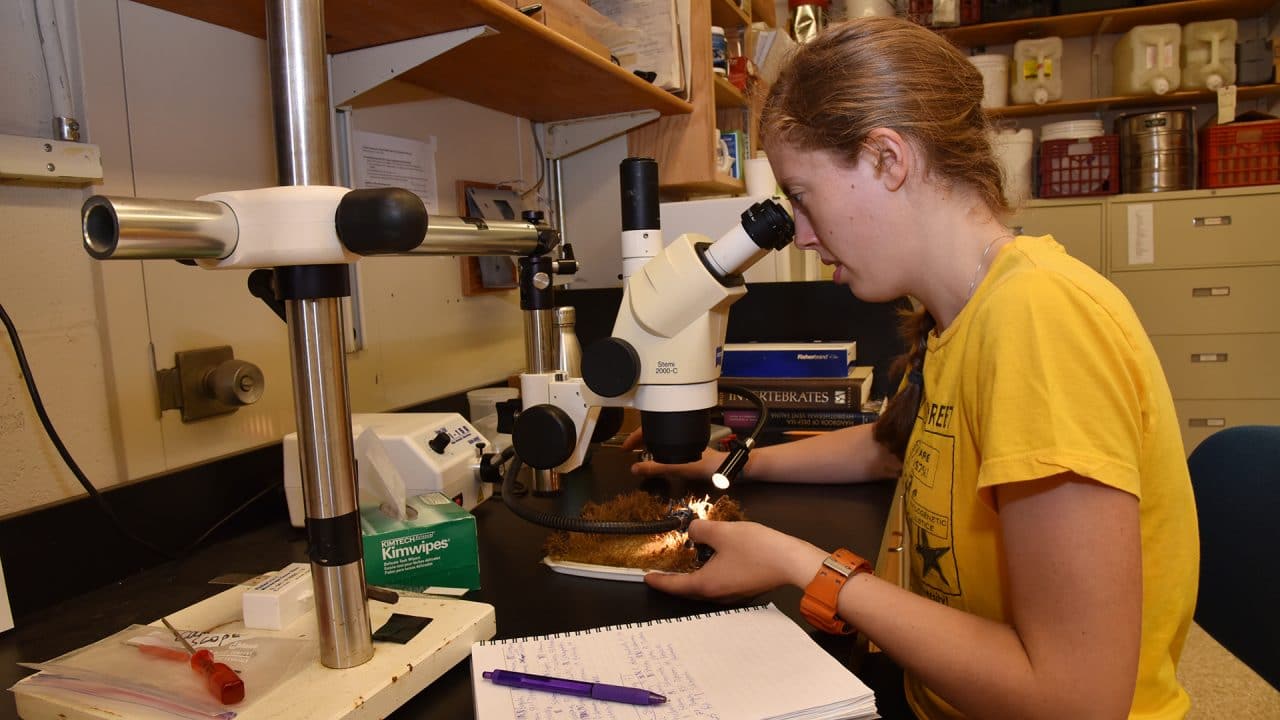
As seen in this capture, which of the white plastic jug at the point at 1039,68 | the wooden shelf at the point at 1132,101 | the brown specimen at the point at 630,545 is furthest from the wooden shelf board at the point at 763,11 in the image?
the brown specimen at the point at 630,545

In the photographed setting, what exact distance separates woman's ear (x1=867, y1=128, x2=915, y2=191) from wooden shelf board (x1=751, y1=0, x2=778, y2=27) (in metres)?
2.34

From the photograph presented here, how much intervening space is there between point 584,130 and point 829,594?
142cm

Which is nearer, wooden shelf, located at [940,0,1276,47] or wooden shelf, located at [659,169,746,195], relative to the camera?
wooden shelf, located at [659,169,746,195]

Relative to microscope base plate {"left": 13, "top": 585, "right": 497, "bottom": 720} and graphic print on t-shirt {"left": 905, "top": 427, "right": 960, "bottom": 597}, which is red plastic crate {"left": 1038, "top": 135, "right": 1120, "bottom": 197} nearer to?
graphic print on t-shirt {"left": 905, "top": 427, "right": 960, "bottom": 597}

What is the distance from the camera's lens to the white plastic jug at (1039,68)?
3506 millimetres

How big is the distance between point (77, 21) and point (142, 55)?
8 cm

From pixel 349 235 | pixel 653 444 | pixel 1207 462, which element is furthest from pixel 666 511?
pixel 1207 462

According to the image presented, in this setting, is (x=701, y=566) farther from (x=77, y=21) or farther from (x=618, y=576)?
(x=77, y=21)

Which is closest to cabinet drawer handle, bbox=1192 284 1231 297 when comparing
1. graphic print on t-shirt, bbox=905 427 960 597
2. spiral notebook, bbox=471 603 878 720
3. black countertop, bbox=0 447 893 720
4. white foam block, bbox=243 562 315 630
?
black countertop, bbox=0 447 893 720

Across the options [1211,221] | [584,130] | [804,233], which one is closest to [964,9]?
[1211,221]

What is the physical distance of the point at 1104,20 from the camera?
346 centimetres

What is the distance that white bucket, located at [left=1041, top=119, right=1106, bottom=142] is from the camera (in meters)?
3.42

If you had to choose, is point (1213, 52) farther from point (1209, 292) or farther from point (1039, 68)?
point (1209, 292)

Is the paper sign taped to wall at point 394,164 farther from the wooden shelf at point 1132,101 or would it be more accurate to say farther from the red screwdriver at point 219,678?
the wooden shelf at point 1132,101
